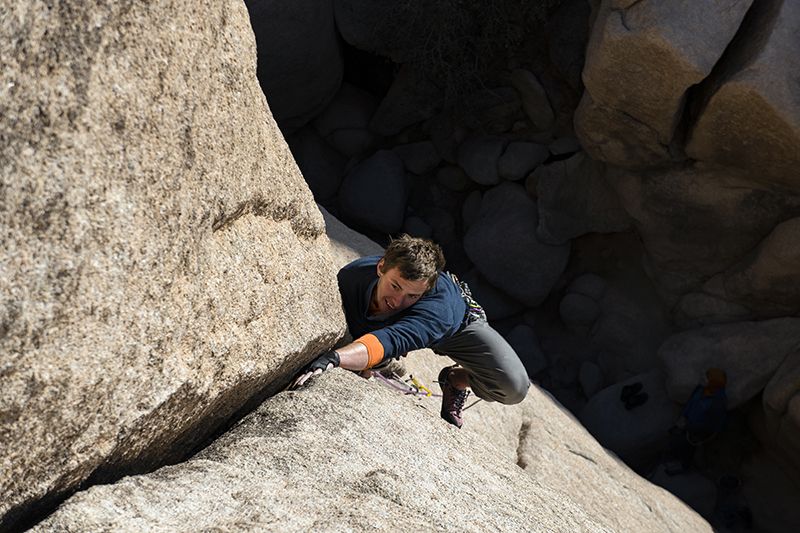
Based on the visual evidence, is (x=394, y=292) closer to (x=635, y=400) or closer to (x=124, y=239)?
(x=124, y=239)

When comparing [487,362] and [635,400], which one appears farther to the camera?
[635,400]

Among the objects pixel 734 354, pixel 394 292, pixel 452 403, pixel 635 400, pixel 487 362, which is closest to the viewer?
pixel 394 292

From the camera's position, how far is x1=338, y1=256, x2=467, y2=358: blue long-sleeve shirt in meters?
2.67

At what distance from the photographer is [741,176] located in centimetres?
601

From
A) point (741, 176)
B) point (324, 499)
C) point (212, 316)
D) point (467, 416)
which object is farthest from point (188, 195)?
point (741, 176)

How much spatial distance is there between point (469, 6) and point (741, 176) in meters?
2.78

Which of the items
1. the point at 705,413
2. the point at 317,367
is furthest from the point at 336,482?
the point at 705,413

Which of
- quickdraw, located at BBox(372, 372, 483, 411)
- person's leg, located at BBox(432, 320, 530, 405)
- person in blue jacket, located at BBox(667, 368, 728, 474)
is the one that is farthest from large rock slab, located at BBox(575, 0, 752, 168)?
person's leg, located at BBox(432, 320, 530, 405)

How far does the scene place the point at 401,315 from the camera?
9.27 ft

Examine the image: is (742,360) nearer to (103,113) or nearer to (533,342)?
(533,342)

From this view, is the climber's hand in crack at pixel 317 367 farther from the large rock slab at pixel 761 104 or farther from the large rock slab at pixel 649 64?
the large rock slab at pixel 761 104

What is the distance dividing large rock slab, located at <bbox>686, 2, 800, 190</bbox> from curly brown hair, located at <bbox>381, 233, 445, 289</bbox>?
3.25 m

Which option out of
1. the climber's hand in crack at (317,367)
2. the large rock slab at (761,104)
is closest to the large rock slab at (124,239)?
the climber's hand in crack at (317,367)

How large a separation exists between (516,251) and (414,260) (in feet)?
16.7
